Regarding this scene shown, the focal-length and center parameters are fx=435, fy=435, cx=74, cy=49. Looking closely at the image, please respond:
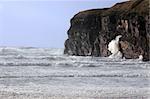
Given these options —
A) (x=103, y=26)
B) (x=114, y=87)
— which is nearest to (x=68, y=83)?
(x=114, y=87)

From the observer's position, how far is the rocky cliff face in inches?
2490

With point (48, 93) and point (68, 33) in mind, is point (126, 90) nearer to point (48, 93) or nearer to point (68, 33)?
point (48, 93)

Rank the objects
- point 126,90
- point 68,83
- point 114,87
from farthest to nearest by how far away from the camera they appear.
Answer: point 68,83 → point 114,87 → point 126,90

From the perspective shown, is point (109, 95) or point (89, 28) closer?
point (109, 95)

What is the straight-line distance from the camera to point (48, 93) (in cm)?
2228

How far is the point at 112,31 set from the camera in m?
75.6

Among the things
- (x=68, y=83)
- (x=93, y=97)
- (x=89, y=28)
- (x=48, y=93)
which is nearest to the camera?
(x=93, y=97)

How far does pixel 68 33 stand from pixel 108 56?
25445mm

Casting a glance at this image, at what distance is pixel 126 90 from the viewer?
2395cm

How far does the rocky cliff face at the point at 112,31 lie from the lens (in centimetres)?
6325

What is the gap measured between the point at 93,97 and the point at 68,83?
727 cm

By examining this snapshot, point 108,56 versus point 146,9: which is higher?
point 146,9

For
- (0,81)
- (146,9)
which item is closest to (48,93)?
(0,81)

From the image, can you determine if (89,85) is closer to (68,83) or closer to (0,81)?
(68,83)
